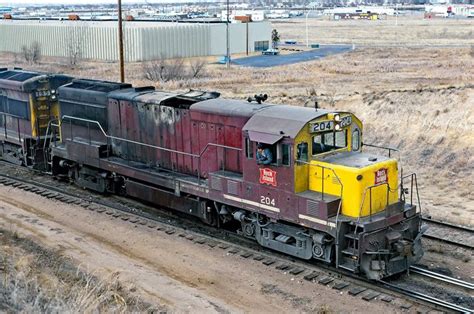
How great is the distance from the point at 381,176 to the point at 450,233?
11.1 ft

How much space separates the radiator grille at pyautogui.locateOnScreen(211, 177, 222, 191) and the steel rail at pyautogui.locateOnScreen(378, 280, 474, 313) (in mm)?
3809

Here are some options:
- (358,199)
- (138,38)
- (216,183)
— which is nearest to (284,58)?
(138,38)

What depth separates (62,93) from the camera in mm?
17406

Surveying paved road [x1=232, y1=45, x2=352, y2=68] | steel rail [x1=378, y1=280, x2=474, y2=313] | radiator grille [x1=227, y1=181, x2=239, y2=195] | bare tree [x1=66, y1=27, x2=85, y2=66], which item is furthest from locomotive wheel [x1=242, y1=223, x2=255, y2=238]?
bare tree [x1=66, y1=27, x2=85, y2=66]

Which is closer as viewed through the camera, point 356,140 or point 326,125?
point 326,125

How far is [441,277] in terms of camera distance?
10.8 meters

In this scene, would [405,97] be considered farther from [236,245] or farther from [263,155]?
[263,155]

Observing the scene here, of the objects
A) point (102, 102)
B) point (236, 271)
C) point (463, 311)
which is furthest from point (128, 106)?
point (463, 311)

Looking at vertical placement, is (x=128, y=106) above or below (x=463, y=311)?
above

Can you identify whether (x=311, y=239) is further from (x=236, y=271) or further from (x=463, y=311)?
(x=463, y=311)

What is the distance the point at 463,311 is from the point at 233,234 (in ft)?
17.3

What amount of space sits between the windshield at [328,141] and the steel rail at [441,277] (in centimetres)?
265

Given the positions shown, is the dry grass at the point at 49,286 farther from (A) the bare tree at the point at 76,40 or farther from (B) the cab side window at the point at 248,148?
(A) the bare tree at the point at 76,40

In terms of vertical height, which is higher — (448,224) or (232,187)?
(232,187)
